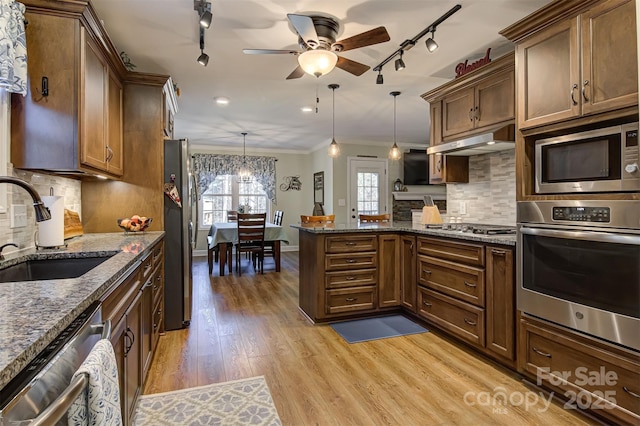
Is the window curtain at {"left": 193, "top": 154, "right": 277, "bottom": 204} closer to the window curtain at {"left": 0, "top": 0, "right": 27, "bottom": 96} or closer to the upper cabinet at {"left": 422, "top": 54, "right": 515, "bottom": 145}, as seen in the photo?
the upper cabinet at {"left": 422, "top": 54, "right": 515, "bottom": 145}

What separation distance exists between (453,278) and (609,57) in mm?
1694

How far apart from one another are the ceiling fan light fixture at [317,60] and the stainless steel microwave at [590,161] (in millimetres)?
1441

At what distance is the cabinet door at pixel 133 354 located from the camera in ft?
5.16

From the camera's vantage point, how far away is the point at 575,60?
1868 mm

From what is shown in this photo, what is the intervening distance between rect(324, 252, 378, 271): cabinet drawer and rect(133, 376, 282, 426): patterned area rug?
1254 millimetres

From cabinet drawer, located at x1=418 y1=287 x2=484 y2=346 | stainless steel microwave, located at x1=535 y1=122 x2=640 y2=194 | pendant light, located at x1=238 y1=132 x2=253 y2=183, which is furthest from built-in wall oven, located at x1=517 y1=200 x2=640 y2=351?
pendant light, located at x1=238 y1=132 x2=253 y2=183

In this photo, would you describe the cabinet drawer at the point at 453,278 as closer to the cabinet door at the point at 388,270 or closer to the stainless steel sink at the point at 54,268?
the cabinet door at the point at 388,270

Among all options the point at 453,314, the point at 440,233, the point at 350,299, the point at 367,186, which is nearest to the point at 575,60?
the point at 440,233

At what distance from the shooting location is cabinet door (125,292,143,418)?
157 centimetres

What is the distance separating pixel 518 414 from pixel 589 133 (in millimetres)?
1572

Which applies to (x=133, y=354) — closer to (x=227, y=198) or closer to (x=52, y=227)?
(x=52, y=227)

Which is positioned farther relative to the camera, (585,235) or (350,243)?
(350,243)

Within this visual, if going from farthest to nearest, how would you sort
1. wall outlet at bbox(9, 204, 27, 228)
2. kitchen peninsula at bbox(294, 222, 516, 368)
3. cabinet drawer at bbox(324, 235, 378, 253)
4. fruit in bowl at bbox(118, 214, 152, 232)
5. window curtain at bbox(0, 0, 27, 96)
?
cabinet drawer at bbox(324, 235, 378, 253)
fruit in bowl at bbox(118, 214, 152, 232)
kitchen peninsula at bbox(294, 222, 516, 368)
wall outlet at bbox(9, 204, 27, 228)
window curtain at bbox(0, 0, 27, 96)

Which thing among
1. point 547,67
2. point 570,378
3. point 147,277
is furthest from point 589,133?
point 147,277
